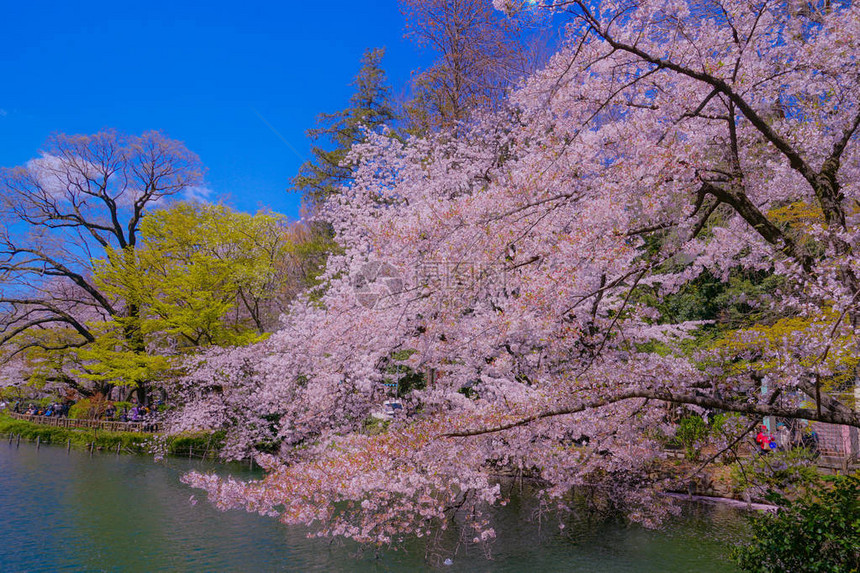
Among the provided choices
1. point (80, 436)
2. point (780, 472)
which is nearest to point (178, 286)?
point (80, 436)

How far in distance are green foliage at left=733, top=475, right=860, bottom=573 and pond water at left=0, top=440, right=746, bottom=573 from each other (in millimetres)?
2275

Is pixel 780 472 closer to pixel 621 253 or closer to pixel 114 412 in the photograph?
pixel 621 253

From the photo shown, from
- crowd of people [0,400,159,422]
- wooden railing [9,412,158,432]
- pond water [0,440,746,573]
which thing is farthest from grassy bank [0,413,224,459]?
pond water [0,440,746,573]

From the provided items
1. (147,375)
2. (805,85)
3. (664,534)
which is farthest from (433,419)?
(147,375)

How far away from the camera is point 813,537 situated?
17.9 feet

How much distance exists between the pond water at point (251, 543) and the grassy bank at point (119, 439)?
546 centimetres

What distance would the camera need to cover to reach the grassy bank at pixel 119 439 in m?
18.9

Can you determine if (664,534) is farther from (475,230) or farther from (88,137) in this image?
(88,137)

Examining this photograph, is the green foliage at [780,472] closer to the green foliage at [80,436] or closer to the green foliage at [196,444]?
the green foliage at [196,444]

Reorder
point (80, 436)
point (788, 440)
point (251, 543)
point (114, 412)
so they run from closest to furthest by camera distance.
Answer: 1. point (251, 543)
2. point (788, 440)
3. point (80, 436)
4. point (114, 412)

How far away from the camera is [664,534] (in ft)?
33.1

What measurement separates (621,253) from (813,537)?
11.5ft

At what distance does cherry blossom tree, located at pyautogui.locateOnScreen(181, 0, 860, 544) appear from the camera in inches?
221

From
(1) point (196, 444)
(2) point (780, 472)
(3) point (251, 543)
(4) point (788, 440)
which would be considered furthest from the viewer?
(1) point (196, 444)
